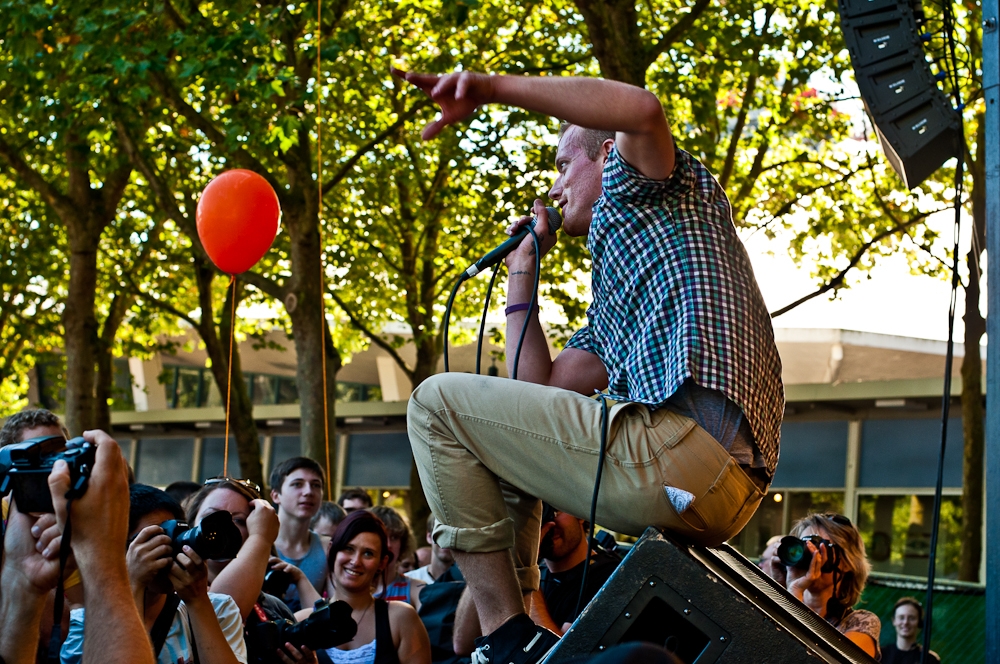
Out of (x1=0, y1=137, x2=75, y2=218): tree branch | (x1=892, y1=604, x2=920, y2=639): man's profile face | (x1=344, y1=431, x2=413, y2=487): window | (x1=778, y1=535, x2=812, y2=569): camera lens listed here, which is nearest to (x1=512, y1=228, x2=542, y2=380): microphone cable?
(x1=778, y1=535, x2=812, y2=569): camera lens

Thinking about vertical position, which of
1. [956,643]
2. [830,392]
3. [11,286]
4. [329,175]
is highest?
[329,175]

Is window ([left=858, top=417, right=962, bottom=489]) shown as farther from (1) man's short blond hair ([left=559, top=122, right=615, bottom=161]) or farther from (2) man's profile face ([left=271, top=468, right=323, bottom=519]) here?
(1) man's short blond hair ([left=559, top=122, right=615, bottom=161])

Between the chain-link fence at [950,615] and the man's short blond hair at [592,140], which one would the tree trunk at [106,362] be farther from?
the man's short blond hair at [592,140]

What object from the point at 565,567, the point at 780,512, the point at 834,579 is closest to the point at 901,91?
the point at 834,579

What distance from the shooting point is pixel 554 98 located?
8.57 feet

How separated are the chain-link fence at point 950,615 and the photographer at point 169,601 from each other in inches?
241

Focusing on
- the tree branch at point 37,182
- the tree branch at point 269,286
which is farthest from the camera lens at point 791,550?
the tree branch at point 37,182

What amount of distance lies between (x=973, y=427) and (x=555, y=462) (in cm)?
1040

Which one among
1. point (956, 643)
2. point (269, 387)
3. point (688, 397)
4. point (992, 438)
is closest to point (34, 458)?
point (688, 397)

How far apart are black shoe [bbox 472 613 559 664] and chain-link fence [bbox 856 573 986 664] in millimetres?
6454

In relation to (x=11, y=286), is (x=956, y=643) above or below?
below

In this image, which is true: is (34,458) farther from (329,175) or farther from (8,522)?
(329,175)

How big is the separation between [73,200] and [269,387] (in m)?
13.4

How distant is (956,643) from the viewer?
28.1 feet
